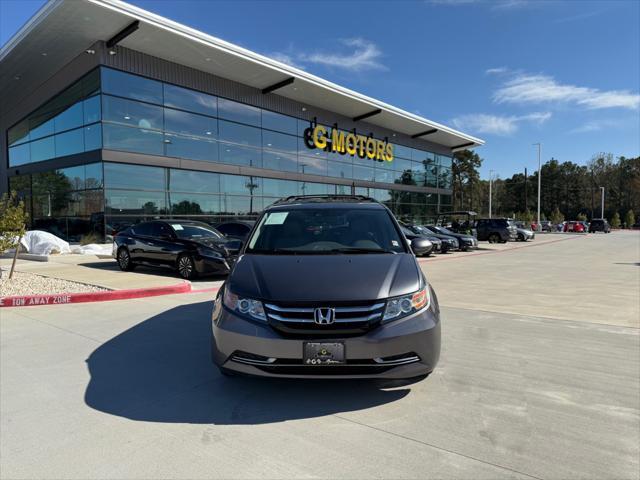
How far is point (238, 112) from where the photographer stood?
25.6 metres

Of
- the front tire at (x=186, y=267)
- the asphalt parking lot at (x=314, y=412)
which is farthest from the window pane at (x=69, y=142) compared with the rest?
the asphalt parking lot at (x=314, y=412)

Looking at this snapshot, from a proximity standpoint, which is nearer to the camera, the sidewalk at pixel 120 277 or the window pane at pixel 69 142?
the sidewalk at pixel 120 277

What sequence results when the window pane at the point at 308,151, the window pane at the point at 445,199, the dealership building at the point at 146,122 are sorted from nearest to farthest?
the dealership building at the point at 146,122
the window pane at the point at 308,151
the window pane at the point at 445,199

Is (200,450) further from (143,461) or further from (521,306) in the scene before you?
(521,306)

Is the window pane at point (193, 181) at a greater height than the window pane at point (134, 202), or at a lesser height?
greater

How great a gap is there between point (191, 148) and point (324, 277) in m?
21.3

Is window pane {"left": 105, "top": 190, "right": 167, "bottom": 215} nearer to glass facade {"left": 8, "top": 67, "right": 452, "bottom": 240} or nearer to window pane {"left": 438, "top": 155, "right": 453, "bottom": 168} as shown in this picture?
glass facade {"left": 8, "top": 67, "right": 452, "bottom": 240}

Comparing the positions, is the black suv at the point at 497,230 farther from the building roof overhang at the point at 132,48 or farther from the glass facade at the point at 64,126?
the glass facade at the point at 64,126

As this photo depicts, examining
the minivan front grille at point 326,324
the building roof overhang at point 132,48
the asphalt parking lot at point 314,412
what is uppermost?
the building roof overhang at point 132,48

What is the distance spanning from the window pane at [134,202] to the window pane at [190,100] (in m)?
4.99

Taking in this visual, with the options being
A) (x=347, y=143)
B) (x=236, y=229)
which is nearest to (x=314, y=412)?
(x=236, y=229)

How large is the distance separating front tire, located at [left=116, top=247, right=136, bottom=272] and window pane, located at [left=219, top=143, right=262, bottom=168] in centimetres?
1254

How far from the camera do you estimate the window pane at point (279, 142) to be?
27.4 metres

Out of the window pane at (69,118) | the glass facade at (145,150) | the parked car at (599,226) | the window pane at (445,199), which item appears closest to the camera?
the glass facade at (145,150)
